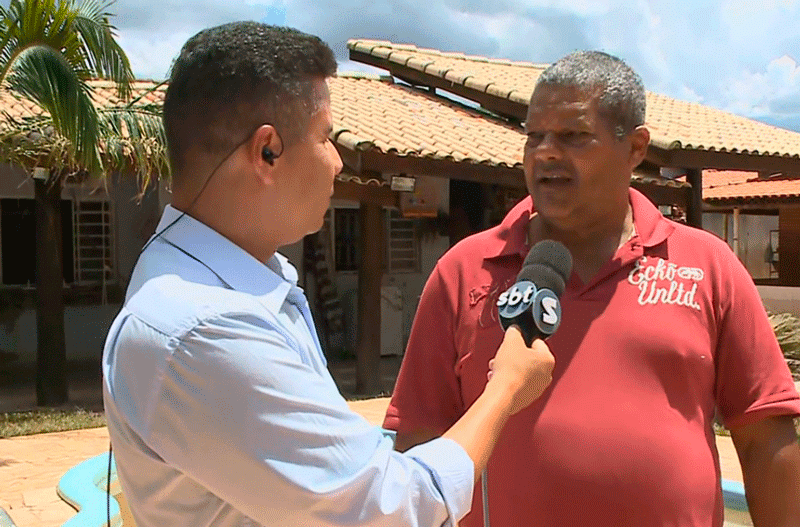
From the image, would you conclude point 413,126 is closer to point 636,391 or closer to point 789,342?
point 789,342

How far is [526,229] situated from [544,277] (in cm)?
51

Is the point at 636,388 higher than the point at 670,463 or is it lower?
higher

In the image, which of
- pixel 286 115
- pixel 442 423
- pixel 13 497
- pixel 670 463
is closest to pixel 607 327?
pixel 670 463

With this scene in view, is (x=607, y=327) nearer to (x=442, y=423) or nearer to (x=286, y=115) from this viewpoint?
(x=442, y=423)

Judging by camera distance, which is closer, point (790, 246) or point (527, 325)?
point (527, 325)

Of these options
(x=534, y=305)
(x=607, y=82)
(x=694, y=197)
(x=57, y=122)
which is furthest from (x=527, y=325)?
(x=694, y=197)

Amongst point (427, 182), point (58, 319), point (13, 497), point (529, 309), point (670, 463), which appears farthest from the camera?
point (427, 182)

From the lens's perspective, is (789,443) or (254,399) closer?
(254,399)

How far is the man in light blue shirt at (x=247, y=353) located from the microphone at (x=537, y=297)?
243 millimetres

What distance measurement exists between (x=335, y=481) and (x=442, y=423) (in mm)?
1081

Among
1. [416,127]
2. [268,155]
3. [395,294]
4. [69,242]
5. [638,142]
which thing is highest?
[416,127]

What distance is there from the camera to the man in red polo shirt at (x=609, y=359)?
2023 millimetres

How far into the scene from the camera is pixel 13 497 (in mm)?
6098

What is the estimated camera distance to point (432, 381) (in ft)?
7.32
